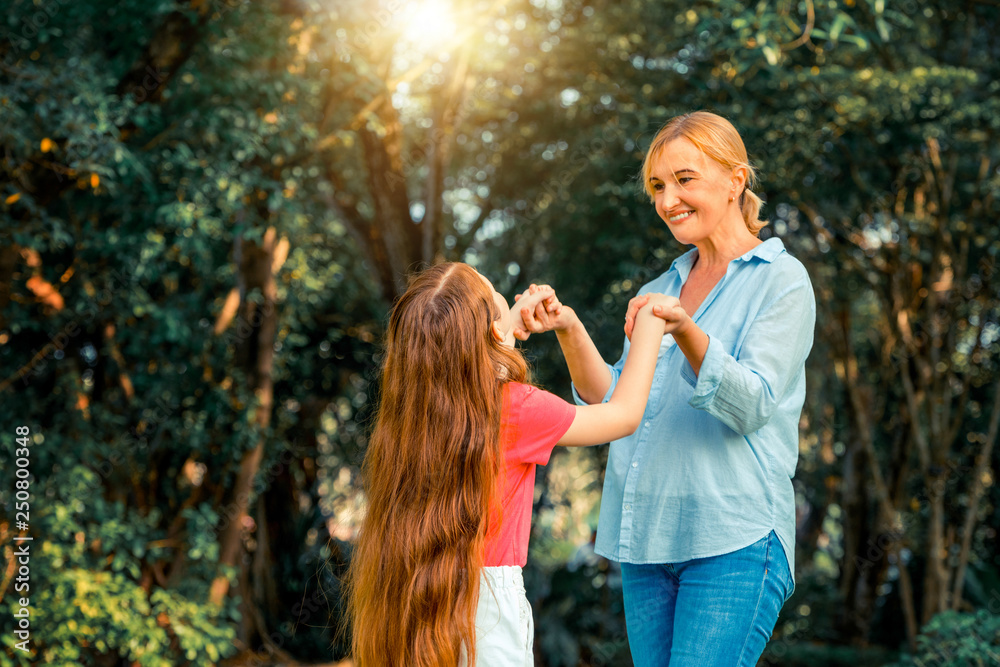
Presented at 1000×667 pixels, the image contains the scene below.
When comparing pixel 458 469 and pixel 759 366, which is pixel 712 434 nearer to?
pixel 759 366

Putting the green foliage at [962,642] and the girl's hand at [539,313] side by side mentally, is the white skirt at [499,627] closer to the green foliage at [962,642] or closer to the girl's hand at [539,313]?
the girl's hand at [539,313]

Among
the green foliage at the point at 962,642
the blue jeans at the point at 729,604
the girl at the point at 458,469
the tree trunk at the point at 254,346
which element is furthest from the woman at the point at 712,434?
the tree trunk at the point at 254,346

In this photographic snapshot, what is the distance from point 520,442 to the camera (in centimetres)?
169

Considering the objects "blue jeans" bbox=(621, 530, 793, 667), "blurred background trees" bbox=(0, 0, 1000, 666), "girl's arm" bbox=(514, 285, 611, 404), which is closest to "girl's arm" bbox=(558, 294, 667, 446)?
"girl's arm" bbox=(514, 285, 611, 404)

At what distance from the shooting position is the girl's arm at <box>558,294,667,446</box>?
1.58m

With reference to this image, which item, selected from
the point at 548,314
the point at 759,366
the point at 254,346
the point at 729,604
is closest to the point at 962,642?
the point at 729,604

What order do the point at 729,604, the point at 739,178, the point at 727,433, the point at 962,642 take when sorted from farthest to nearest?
the point at 962,642 < the point at 739,178 < the point at 727,433 < the point at 729,604

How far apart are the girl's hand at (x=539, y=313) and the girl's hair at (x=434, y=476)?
91 millimetres

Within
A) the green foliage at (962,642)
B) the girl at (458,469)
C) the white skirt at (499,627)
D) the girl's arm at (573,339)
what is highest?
the girl's arm at (573,339)

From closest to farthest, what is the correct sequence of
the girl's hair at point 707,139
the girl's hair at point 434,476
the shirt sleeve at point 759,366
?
the shirt sleeve at point 759,366
the girl's hair at point 434,476
the girl's hair at point 707,139

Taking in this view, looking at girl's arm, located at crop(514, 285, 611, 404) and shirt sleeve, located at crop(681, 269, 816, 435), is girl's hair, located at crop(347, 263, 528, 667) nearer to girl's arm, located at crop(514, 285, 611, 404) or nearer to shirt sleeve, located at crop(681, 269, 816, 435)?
girl's arm, located at crop(514, 285, 611, 404)

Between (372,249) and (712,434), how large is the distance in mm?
5284

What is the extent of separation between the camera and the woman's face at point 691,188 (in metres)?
1.75

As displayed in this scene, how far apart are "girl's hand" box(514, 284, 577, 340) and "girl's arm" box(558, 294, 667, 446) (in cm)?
25
